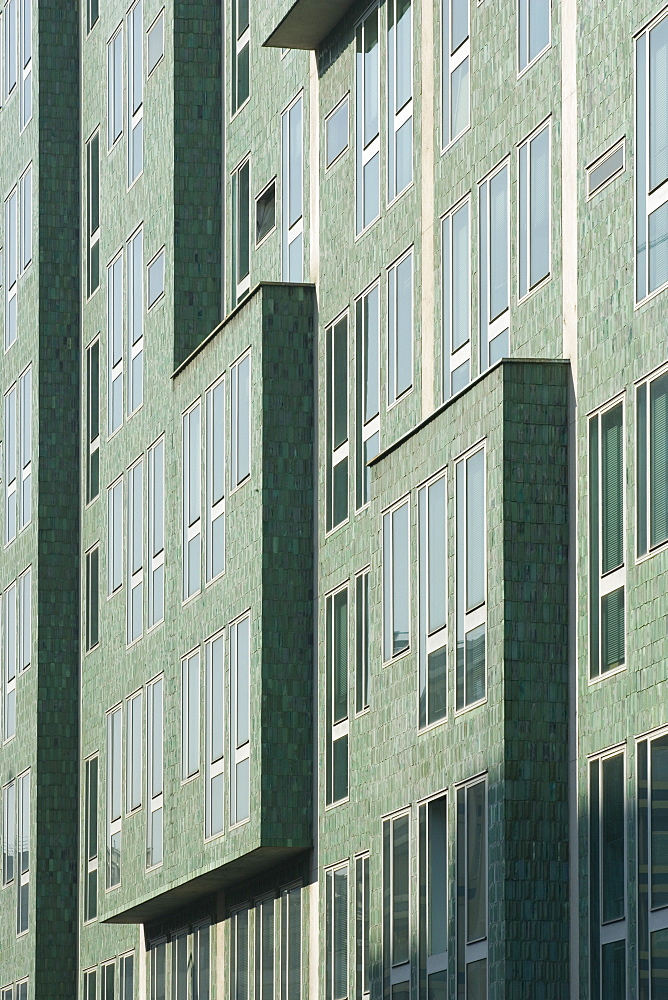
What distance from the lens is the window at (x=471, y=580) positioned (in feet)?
84.6

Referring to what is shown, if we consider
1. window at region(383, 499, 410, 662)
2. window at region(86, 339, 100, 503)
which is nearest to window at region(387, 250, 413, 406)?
window at region(383, 499, 410, 662)

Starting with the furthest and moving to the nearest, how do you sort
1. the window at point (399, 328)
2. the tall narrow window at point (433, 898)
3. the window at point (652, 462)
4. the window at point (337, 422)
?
the window at point (337, 422)
the window at point (399, 328)
the tall narrow window at point (433, 898)
the window at point (652, 462)

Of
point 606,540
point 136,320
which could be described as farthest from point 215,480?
point 606,540

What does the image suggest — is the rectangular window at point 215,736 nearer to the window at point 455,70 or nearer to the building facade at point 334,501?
the building facade at point 334,501

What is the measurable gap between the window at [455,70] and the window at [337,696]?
722 cm

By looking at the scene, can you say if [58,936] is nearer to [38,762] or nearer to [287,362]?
Result: [38,762]

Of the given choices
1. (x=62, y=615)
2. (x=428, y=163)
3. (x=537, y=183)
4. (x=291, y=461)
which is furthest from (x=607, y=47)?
(x=62, y=615)

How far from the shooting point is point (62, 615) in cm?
5022

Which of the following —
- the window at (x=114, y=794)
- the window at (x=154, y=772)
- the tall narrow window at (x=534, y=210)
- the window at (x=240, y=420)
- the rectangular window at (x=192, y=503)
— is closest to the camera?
the tall narrow window at (x=534, y=210)

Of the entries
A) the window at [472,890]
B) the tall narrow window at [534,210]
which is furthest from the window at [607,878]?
the tall narrow window at [534,210]

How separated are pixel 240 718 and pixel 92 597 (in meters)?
13.5

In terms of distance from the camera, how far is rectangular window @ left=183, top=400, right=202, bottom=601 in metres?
38.0

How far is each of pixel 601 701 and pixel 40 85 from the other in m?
31.1

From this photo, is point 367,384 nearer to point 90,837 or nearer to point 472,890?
point 472,890
